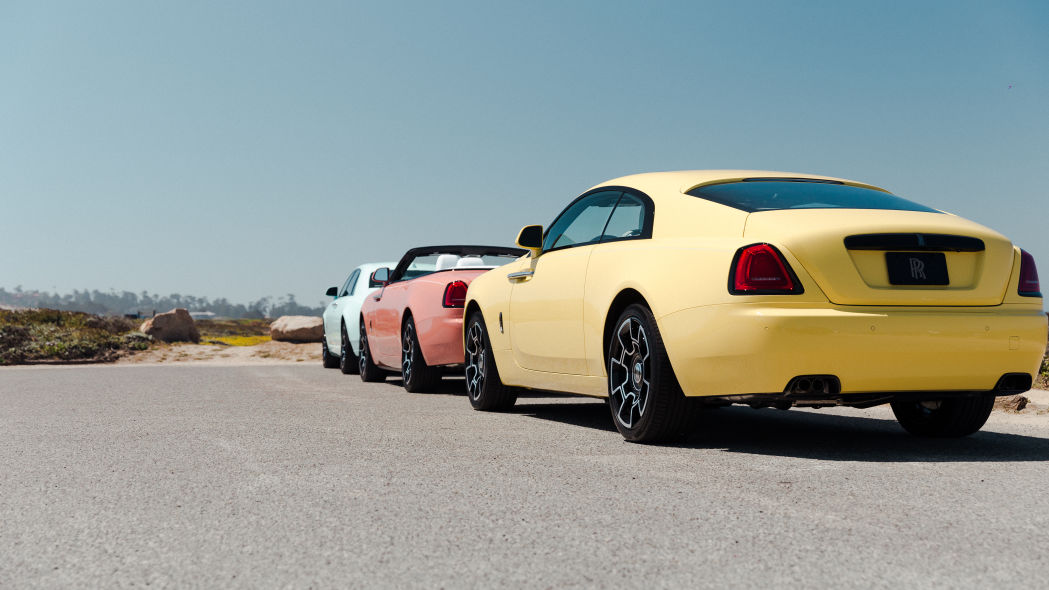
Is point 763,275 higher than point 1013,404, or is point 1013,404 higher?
point 763,275

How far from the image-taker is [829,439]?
6602mm

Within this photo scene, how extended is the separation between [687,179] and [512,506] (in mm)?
2888

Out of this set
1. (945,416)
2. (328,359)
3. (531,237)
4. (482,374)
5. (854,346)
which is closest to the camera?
(854,346)

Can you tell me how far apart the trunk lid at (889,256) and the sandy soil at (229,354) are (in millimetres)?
17031

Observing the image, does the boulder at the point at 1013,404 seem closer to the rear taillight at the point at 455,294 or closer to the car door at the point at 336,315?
the rear taillight at the point at 455,294

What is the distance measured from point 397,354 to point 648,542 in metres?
8.15

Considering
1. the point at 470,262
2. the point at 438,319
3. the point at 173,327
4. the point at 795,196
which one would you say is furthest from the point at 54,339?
the point at 795,196

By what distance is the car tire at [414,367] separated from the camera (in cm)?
1066

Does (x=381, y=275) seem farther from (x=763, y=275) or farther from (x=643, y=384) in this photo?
(x=763, y=275)

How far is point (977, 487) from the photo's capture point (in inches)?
183

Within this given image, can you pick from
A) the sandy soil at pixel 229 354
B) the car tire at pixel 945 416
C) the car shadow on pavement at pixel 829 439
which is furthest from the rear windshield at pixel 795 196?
the sandy soil at pixel 229 354

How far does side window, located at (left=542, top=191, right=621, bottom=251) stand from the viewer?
22.9ft

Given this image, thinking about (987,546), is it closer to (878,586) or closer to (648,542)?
(878,586)

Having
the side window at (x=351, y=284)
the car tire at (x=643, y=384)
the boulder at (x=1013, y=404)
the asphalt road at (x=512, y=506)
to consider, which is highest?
the side window at (x=351, y=284)
